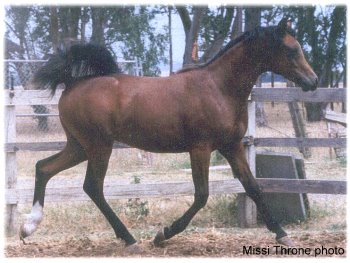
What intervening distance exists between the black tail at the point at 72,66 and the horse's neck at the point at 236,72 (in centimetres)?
108

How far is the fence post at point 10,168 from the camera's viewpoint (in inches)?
243

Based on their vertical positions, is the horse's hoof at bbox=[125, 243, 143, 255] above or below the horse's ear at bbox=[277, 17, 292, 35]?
below

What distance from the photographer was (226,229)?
6238mm

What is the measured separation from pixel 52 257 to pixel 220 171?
12.1ft

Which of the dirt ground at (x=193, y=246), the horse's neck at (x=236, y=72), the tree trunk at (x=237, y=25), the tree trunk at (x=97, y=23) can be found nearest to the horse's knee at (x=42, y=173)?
the dirt ground at (x=193, y=246)

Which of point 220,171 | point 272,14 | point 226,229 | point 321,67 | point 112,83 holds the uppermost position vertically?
point 272,14

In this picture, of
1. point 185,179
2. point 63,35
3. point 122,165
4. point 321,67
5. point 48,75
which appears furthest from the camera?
point 321,67

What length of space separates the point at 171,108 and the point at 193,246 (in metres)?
1.31

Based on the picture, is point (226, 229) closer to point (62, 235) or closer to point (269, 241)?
point (269, 241)

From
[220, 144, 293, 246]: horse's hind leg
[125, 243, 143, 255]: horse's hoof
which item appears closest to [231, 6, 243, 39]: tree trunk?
[220, 144, 293, 246]: horse's hind leg

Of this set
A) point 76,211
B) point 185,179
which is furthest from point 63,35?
point 76,211

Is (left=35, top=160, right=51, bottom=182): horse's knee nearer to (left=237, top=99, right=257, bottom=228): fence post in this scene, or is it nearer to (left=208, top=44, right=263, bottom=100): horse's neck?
(left=208, top=44, right=263, bottom=100): horse's neck

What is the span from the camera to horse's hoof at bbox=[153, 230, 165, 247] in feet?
16.7

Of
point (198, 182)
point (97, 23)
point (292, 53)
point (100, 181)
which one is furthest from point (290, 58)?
point (97, 23)
